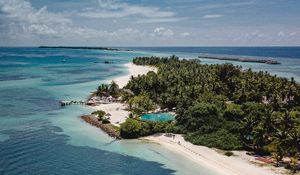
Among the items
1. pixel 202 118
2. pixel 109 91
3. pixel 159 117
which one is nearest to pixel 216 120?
pixel 202 118

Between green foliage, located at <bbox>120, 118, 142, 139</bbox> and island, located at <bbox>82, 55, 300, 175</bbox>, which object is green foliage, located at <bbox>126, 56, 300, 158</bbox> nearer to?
island, located at <bbox>82, 55, 300, 175</bbox>

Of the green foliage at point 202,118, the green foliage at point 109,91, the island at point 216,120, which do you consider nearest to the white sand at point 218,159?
the island at point 216,120

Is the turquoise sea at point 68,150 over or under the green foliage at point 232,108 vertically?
under

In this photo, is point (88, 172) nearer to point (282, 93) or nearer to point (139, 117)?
point (139, 117)

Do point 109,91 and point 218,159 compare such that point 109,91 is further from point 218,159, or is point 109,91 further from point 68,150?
point 218,159

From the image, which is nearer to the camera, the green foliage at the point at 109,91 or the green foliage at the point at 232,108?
the green foliage at the point at 232,108

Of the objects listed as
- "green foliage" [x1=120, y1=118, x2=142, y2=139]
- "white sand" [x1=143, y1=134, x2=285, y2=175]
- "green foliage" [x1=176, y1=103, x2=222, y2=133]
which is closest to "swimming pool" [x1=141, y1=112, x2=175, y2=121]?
"green foliage" [x1=176, y1=103, x2=222, y2=133]

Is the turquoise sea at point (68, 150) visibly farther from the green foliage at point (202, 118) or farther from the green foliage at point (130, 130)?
the green foliage at point (202, 118)

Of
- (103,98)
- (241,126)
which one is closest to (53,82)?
(103,98)
